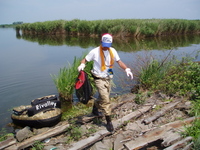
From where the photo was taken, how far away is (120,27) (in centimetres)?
2653

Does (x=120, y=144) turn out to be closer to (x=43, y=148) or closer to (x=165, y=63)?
(x=43, y=148)

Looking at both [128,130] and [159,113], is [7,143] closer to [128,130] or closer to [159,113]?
[128,130]

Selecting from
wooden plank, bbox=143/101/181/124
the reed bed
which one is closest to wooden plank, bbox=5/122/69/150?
wooden plank, bbox=143/101/181/124

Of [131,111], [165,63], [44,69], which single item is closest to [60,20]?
[44,69]

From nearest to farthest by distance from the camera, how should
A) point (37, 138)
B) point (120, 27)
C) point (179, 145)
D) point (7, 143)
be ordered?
1. point (179, 145)
2. point (7, 143)
3. point (37, 138)
4. point (120, 27)

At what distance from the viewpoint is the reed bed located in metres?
26.9

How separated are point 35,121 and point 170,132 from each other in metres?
3.38

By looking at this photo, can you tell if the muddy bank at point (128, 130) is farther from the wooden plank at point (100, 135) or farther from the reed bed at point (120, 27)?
the reed bed at point (120, 27)

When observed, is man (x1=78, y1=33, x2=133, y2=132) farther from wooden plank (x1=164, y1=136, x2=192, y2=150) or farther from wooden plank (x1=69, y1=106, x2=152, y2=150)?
wooden plank (x1=164, y1=136, x2=192, y2=150)

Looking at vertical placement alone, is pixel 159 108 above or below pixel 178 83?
below

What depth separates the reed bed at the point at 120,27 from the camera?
2694cm

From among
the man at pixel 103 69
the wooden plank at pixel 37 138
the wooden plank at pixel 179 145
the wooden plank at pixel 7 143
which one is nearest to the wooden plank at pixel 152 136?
the wooden plank at pixel 179 145

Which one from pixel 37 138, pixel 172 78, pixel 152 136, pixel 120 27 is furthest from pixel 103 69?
pixel 120 27

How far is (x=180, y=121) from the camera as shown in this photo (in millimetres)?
4203
